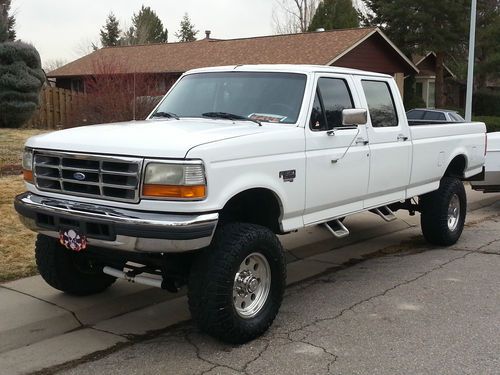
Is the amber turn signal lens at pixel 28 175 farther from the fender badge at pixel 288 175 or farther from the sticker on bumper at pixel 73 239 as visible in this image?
the fender badge at pixel 288 175

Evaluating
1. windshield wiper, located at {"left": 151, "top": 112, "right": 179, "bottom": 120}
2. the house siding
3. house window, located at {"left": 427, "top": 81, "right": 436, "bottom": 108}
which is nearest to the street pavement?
windshield wiper, located at {"left": 151, "top": 112, "right": 179, "bottom": 120}

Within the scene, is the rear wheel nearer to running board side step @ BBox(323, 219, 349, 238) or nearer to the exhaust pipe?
the exhaust pipe

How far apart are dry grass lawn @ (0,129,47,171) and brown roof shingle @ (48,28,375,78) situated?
6.63m

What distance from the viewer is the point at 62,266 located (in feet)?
17.4

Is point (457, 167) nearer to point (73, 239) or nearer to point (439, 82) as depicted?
point (73, 239)

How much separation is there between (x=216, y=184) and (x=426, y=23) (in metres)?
30.2

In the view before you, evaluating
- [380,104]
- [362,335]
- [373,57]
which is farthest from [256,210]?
[373,57]

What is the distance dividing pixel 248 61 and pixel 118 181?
2385 cm

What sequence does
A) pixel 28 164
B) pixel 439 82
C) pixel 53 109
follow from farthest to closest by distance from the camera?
pixel 439 82 < pixel 53 109 < pixel 28 164

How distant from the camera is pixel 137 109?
15781 millimetres

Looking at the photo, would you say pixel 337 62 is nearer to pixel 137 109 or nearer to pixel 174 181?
pixel 137 109

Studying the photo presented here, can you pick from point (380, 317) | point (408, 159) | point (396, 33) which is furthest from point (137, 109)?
point (396, 33)

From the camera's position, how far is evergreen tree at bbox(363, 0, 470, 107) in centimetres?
3150

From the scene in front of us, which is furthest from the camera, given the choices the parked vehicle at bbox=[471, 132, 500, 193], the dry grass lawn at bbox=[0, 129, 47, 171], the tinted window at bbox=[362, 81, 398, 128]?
the dry grass lawn at bbox=[0, 129, 47, 171]
